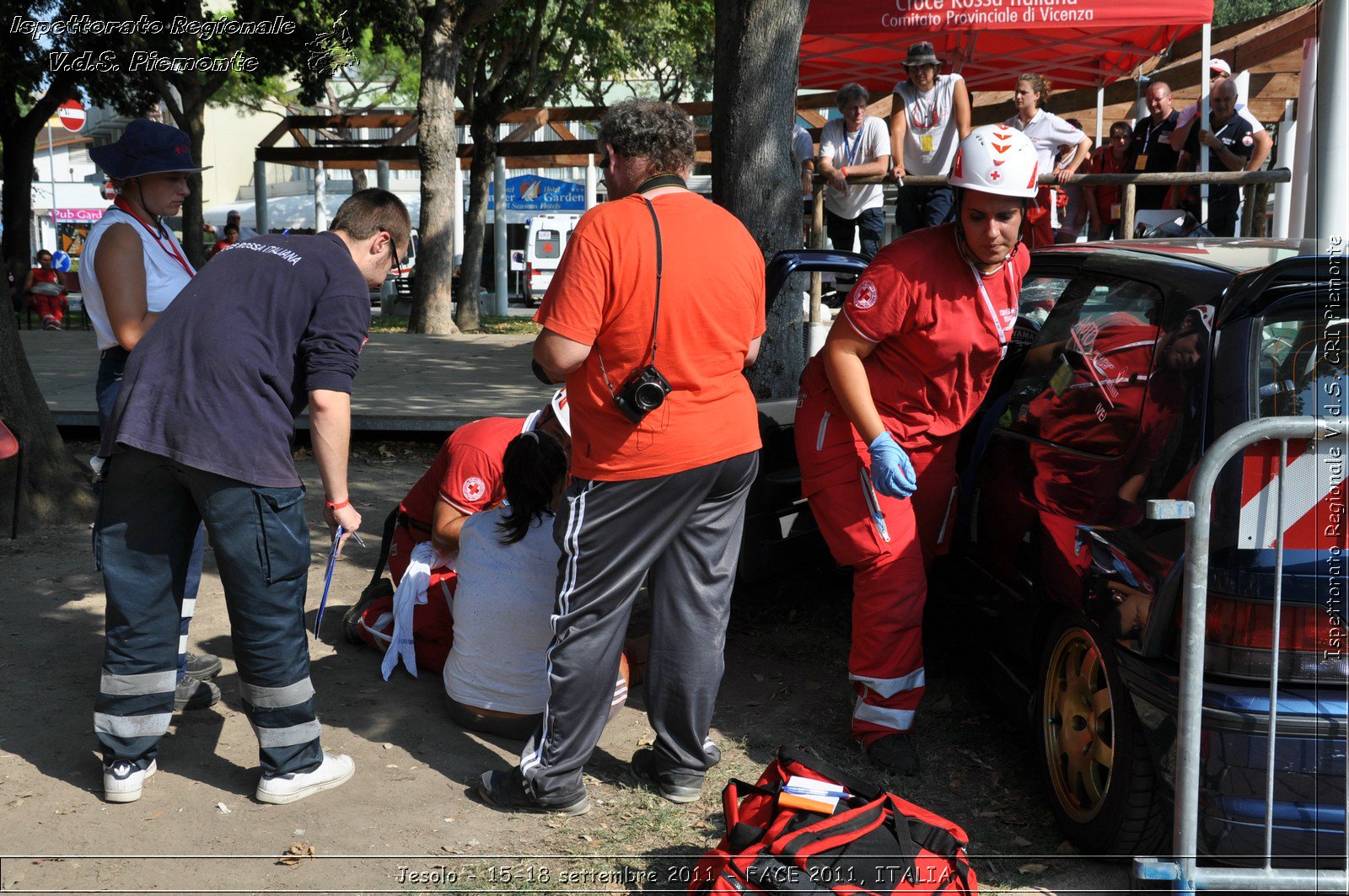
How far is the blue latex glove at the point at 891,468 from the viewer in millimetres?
3541

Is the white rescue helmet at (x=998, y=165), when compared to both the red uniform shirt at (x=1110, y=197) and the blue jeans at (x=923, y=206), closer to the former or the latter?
the blue jeans at (x=923, y=206)

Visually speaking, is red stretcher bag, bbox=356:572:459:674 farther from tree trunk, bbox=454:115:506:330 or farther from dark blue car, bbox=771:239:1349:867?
tree trunk, bbox=454:115:506:330

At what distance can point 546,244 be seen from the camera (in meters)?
28.6

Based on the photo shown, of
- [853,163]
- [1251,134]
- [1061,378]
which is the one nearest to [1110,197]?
[1251,134]

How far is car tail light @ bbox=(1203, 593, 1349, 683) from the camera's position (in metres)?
2.61

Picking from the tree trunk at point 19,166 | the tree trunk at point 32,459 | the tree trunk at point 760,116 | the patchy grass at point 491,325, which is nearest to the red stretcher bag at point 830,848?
the tree trunk at point 760,116

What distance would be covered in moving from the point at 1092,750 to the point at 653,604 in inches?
51.0

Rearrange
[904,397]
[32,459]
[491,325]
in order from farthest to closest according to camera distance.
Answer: [491,325] → [32,459] → [904,397]

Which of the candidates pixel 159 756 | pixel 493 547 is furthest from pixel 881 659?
pixel 159 756

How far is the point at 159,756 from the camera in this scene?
146 inches

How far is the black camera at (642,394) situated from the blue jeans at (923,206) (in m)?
5.49

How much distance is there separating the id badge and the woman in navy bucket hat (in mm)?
2853

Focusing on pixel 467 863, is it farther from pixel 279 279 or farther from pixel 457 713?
pixel 279 279

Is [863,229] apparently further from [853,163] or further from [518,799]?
[518,799]
